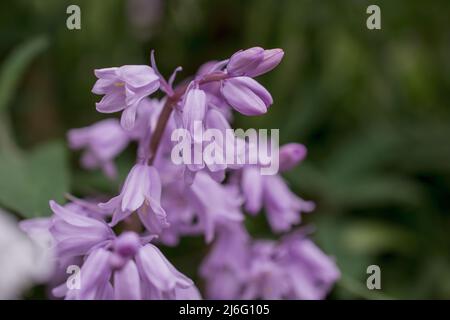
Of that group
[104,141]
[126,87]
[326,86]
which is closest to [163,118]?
[126,87]

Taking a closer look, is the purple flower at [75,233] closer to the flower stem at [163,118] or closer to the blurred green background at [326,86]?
the flower stem at [163,118]

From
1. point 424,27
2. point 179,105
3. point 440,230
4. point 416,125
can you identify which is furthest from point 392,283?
point 179,105

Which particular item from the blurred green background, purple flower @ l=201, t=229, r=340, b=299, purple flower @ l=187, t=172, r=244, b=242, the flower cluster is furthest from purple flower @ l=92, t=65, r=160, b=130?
the blurred green background

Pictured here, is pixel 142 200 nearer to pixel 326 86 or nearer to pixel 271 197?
pixel 271 197

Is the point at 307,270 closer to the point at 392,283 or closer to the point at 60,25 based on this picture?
the point at 392,283

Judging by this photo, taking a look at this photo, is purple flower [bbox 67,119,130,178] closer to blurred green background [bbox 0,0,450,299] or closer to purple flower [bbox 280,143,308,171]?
purple flower [bbox 280,143,308,171]

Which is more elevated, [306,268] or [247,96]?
[247,96]
